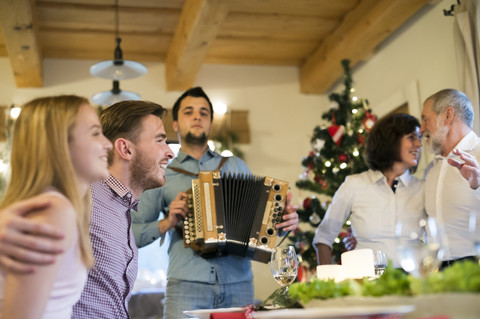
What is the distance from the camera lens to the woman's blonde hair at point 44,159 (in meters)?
1.29

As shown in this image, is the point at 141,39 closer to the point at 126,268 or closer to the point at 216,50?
the point at 216,50

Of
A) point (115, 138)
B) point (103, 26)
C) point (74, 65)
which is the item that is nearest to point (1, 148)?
point (74, 65)

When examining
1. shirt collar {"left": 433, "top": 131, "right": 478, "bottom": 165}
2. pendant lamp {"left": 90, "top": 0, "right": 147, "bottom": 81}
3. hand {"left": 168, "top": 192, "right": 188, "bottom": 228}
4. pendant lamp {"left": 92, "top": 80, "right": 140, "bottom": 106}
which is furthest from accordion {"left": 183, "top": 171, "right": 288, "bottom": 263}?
pendant lamp {"left": 92, "top": 80, "right": 140, "bottom": 106}

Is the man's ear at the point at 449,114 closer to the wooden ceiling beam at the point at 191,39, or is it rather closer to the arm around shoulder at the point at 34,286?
the wooden ceiling beam at the point at 191,39

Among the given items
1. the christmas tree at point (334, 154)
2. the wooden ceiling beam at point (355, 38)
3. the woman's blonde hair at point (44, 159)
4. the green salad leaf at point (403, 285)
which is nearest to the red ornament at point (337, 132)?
the christmas tree at point (334, 154)

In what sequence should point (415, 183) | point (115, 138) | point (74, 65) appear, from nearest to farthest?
point (115, 138) < point (415, 183) < point (74, 65)

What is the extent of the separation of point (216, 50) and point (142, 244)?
325 cm

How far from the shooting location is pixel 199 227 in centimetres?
264

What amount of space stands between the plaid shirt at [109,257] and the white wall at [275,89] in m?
3.09

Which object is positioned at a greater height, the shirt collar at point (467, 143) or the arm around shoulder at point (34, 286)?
the shirt collar at point (467, 143)

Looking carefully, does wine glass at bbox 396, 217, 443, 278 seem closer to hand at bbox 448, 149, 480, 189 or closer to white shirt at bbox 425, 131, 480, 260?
hand at bbox 448, 149, 480, 189

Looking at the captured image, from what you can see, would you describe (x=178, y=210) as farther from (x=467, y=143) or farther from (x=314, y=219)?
(x=314, y=219)

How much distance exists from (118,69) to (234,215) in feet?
6.30

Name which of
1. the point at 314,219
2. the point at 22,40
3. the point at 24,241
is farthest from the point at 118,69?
the point at 24,241
